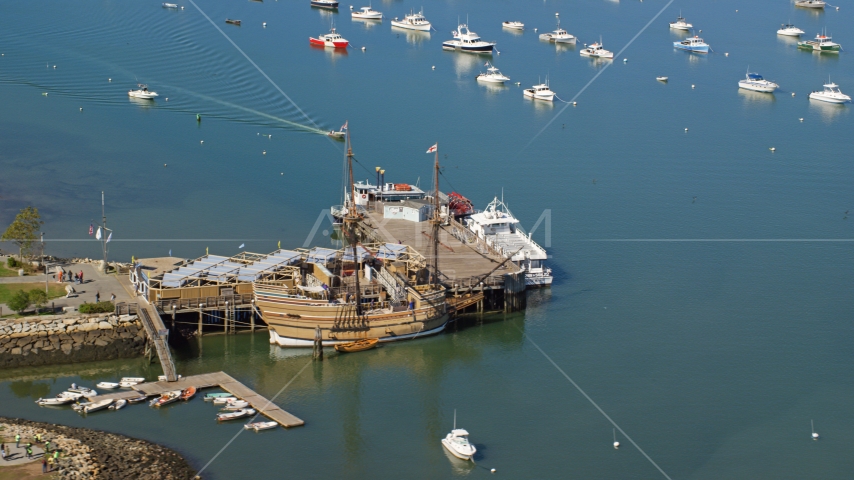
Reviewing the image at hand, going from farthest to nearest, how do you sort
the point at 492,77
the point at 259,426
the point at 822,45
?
the point at 822,45
the point at 492,77
the point at 259,426

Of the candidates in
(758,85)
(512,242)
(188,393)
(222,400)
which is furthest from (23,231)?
(758,85)

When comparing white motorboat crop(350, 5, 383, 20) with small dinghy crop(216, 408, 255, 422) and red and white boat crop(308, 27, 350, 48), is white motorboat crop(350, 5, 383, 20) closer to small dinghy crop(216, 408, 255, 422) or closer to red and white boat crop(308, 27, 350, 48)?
red and white boat crop(308, 27, 350, 48)

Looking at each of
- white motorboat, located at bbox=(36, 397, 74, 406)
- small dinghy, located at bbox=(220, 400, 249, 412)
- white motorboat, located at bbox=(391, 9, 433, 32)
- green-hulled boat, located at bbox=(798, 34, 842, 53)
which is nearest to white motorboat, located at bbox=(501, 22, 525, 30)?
white motorboat, located at bbox=(391, 9, 433, 32)

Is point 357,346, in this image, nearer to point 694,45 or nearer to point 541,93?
point 541,93

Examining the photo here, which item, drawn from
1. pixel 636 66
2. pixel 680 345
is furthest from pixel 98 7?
pixel 680 345

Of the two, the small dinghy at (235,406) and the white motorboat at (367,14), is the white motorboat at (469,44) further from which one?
the small dinghy at (235,406)

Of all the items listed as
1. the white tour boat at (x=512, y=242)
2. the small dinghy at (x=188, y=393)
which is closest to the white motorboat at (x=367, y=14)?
the white tour boat at (x=512, y=242)

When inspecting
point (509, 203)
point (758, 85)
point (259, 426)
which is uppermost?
point (758, 85)

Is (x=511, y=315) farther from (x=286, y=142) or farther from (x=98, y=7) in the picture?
(x=98, y=7)
